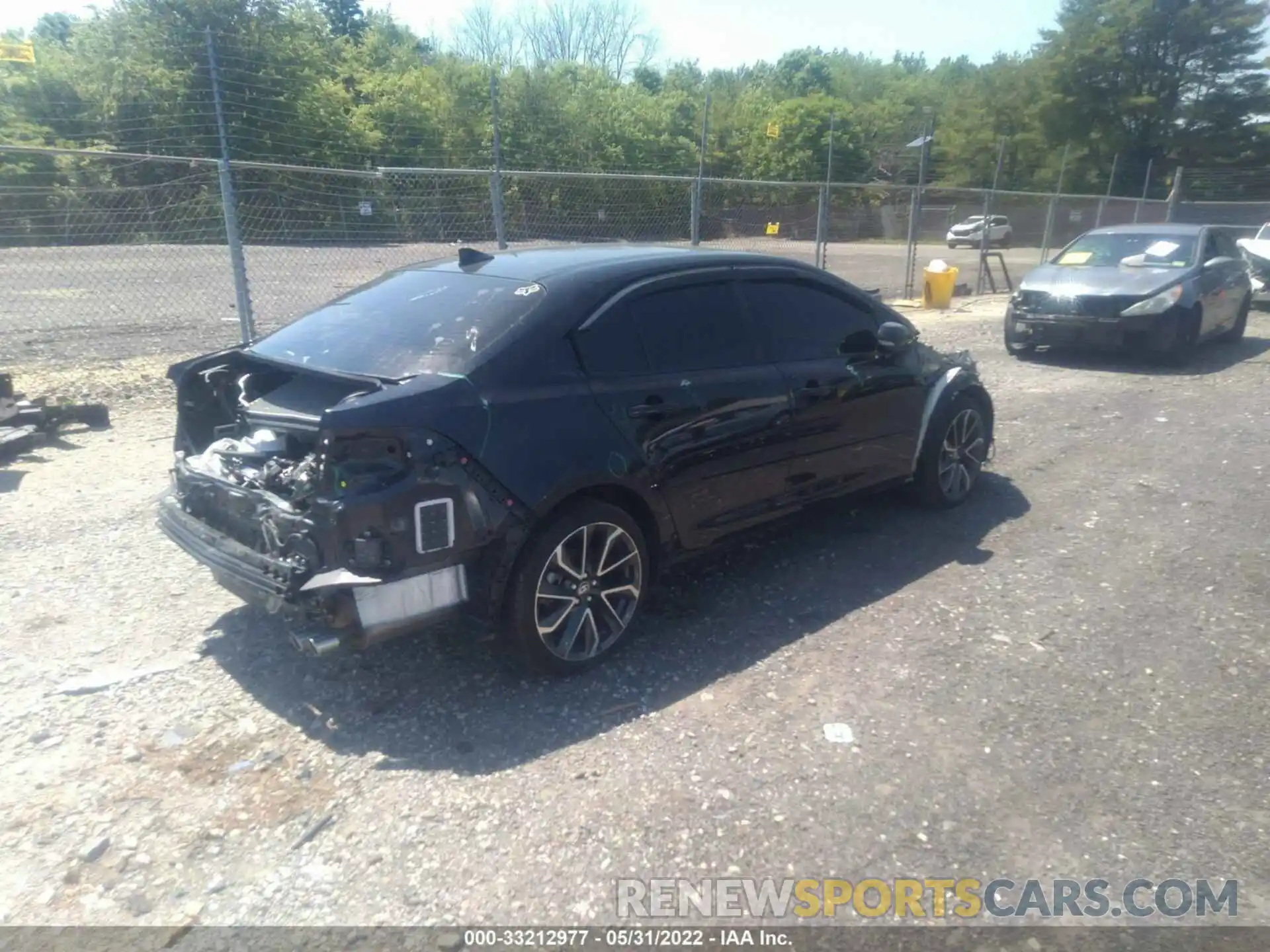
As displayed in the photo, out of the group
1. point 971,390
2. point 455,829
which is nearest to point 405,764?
point 455,829

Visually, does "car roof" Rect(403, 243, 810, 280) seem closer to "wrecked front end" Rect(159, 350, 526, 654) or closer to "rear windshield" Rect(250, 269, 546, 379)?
"rear windshield" Rect(250, 269, 546, 379)

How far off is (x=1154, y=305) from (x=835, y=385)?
7.17 metres

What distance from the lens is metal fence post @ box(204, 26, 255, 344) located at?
22.6 ft

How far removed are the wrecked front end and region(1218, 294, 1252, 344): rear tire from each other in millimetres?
12081

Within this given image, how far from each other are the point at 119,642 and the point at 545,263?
2.52 metres

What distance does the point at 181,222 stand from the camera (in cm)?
1080

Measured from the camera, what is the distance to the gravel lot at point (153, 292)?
434 inches

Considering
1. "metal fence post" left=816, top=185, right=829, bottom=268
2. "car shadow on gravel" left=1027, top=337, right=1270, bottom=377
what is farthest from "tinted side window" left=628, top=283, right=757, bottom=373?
"metal fence post" left=816, top=185, right=829, bottom=268

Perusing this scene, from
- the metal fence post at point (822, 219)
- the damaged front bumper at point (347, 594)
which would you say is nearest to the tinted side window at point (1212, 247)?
the metal fence post at point (822, 219)

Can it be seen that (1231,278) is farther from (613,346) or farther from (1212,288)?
(613,346)

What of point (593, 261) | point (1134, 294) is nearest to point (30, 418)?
point (593, 261)

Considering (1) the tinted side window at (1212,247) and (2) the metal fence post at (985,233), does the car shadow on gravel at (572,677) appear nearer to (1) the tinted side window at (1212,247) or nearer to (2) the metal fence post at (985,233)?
(1) the tinted side window at (1212,247)

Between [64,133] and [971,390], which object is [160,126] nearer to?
[64,133]

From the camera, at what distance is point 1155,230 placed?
463 inches
